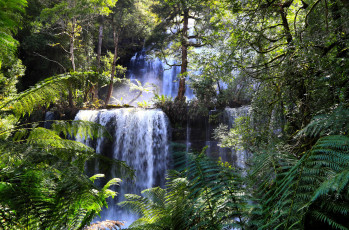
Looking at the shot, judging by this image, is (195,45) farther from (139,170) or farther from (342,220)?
(342,220)

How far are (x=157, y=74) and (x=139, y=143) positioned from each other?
26.5ft

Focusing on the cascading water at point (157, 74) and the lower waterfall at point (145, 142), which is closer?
the lower waterfall at point (145, 142)

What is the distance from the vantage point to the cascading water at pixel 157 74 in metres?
14.0

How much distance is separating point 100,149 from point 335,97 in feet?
27.8

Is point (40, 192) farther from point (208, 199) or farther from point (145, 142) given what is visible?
point (145, 142)

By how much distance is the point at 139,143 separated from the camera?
848cm

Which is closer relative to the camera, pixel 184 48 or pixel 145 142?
pixel 145 142

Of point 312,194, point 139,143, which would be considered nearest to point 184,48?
point 139,143

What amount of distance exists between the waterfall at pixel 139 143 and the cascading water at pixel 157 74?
4689 mm

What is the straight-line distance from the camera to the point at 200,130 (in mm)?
8836

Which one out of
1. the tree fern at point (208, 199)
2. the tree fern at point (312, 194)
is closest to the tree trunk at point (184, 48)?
the tree fern at point (208, 199)

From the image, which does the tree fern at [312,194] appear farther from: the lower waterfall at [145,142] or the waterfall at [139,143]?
the waterfall at [139,143]

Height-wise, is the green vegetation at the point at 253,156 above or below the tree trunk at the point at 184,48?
below

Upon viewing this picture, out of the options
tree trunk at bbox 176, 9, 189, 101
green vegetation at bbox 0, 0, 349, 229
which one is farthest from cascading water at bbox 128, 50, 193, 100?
green vegetation at bbox 0, 0, 349, 229
